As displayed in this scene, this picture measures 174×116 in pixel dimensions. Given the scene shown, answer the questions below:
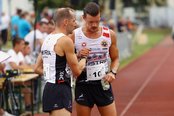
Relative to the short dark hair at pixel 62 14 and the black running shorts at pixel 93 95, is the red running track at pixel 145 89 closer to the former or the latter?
the black running shorts at pixel 93 95

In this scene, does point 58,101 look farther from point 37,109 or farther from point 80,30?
point 37,109

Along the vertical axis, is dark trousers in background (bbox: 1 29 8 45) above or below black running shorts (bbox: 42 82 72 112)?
below

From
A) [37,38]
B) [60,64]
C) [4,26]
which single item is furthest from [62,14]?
[4,26]

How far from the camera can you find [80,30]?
24.8 ft

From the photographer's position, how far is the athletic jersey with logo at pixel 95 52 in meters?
7.50

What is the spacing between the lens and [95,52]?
754 centimetres

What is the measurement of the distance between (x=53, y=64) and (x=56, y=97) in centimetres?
36

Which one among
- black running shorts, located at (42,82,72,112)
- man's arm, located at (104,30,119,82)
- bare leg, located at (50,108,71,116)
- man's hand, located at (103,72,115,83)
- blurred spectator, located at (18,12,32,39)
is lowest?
blurred spectator, located at (18,12,32,39)

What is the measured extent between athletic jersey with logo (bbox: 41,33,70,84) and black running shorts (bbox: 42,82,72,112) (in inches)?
2.5

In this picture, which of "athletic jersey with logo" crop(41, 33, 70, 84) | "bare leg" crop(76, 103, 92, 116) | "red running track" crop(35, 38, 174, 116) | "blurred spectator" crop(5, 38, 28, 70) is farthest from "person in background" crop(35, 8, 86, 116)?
"red running track" crop(35, 38, 174, 116)

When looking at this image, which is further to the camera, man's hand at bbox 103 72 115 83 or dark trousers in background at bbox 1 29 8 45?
dark trousers in background at bbox 1 29 8 45

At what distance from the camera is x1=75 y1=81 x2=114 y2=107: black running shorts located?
25.1 feet

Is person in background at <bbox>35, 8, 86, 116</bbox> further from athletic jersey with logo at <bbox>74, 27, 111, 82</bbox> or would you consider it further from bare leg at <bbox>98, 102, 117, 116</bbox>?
bare leg at <bbox>98, 102, 117, 116</bbox>

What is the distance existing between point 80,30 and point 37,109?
18.6ft
